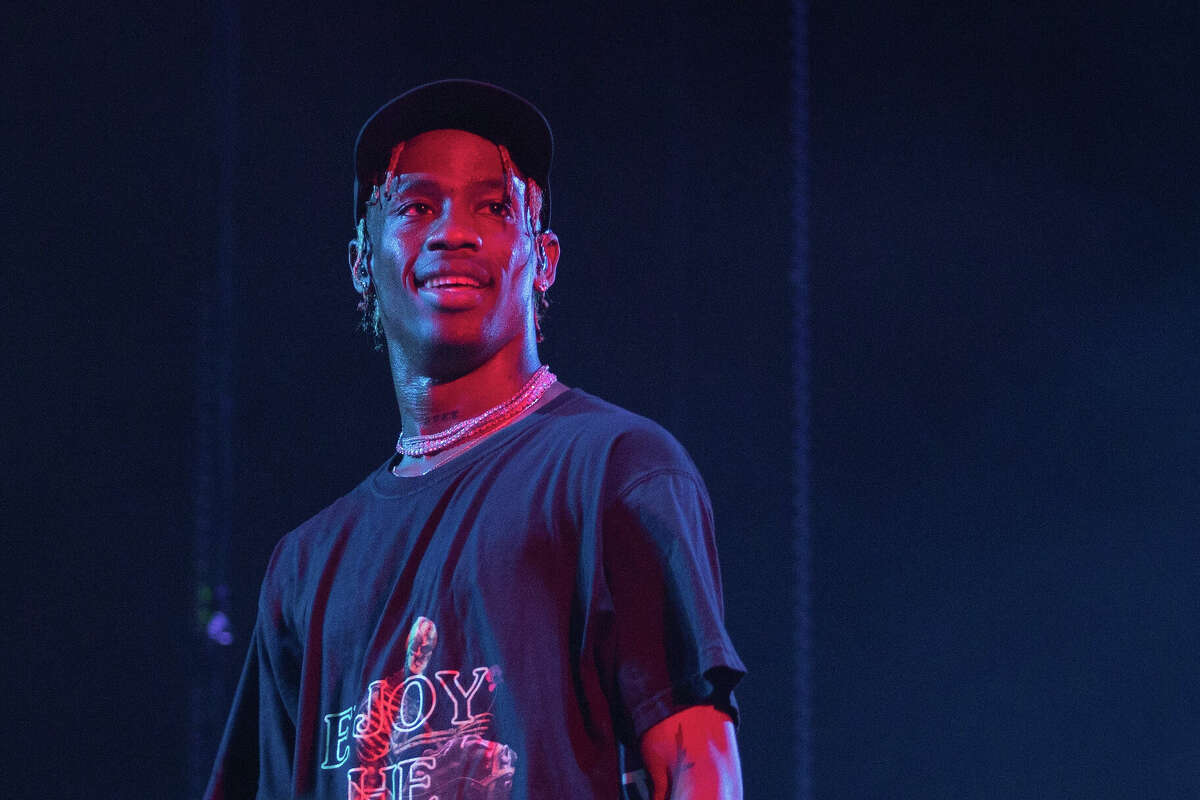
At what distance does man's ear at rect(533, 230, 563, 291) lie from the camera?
1.79 m

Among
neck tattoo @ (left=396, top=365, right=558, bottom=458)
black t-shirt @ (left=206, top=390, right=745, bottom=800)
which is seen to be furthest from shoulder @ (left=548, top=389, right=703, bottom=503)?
neck tattoo @ (left=396, top=365, right=558, bottom=458)

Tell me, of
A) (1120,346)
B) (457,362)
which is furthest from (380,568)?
(1120,346)

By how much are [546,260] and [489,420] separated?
0.30 m

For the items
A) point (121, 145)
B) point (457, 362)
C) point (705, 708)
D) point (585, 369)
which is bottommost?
point (705, 708)

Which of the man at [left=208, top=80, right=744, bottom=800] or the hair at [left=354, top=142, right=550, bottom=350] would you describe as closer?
the man at [left=208, top=80, right=744, bottom=800]

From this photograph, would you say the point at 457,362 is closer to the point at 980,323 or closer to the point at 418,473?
the point at 418,473

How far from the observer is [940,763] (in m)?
3.50

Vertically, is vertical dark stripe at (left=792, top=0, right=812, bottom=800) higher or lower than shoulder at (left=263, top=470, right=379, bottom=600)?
higher

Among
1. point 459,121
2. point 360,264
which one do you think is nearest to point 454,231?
point 459,121

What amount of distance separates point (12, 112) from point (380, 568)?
220 centimetres

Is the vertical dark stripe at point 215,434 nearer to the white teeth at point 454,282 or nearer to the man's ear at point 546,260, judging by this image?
the man's ear at point 546,260

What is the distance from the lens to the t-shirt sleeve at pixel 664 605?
1.24 meters

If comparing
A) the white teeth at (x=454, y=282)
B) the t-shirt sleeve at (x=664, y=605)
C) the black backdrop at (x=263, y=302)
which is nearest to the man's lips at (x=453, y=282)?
the white teeth at (x=454, y=282)

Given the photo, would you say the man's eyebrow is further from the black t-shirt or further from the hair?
the black t-shirt
